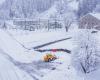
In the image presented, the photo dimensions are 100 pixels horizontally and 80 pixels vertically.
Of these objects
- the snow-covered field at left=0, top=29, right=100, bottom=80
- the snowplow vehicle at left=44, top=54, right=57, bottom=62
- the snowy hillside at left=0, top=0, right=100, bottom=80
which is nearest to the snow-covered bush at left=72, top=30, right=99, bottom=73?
the snowy hillside at left=0, top=0, right=100, bottom=80

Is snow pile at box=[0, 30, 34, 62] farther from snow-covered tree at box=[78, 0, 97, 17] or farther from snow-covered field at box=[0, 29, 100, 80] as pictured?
snow-covered tree at box=[78, 0, 97, 17]

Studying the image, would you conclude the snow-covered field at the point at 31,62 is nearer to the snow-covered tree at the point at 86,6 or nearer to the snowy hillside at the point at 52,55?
the snowy hillside at the point at 52,55

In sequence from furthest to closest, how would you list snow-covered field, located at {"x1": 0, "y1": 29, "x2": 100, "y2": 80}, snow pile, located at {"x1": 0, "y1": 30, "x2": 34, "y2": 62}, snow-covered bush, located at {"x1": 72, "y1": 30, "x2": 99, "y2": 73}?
snow pile, located at {"x1": 0, "y1": 30, "x2": 34, "y2": 62}
snow-covered bush, located at {"x1": 72, "y1": 30, "x2": 99, "y2": 73}
snow-covered field, located at {"x1": 0, "y1": 29, "x2": 100, "y2": 80}

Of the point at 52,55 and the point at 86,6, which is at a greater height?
the point at 86,6

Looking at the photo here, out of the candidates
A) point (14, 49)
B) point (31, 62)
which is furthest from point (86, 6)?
point (31, 62)

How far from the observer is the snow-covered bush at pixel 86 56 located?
156ft

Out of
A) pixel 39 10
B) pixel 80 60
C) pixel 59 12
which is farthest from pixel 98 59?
pixel 39 10

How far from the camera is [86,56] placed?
48312 millimetres

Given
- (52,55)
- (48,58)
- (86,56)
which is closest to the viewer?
(86,56)

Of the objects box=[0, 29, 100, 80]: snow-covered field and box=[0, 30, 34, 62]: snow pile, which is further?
box=[0, 30, 34, 62]: snow pile

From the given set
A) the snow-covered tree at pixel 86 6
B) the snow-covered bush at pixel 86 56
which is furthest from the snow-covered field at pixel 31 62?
the snow-covered tree at pixel 86 6

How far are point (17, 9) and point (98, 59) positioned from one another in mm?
118534

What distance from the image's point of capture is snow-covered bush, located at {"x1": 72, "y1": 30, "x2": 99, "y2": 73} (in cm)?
4766

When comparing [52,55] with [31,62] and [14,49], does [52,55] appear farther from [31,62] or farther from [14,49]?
[14,49]
